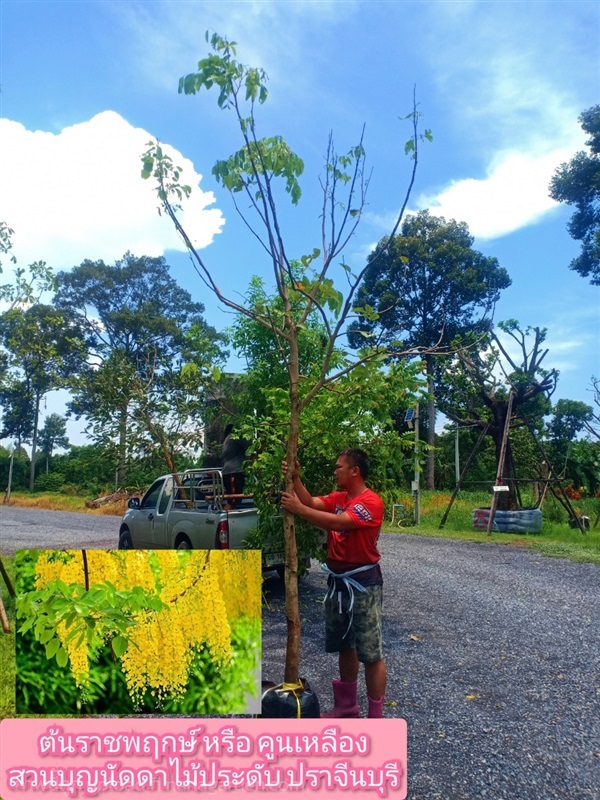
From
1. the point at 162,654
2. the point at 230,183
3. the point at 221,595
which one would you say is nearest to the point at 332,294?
the point at 230,183

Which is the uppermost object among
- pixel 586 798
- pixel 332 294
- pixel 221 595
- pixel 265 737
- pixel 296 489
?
pixel 332 294

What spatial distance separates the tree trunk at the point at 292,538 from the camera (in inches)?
145

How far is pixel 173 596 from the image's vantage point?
3549 mm

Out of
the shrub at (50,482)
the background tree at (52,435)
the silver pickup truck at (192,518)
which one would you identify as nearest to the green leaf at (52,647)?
the silver pickup truck at (192,518)

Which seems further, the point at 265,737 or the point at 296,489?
the point at 296,489

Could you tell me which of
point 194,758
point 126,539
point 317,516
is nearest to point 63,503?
point 126,539

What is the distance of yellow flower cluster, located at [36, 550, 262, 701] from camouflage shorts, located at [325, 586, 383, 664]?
516 millimetres

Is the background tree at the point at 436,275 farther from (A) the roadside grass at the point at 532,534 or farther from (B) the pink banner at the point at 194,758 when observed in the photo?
(B) the pink banner at the point at 194,758

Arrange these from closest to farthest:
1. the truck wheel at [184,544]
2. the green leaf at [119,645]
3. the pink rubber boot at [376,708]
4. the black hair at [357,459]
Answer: the green leaf at [119,645] < the pink rubber boot at [376,708] < the black hair at [357,459] < the truck wheel at [184,544]

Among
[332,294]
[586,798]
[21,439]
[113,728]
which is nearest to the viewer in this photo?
[113,728]

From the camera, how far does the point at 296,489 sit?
3.91 meters

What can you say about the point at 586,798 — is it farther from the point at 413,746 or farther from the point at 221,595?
the point at 221,595

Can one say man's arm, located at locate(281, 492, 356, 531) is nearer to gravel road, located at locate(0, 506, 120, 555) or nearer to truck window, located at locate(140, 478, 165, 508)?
truck window, located at locate(140, 478, 165, 508)

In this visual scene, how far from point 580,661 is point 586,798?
2.62 metres
